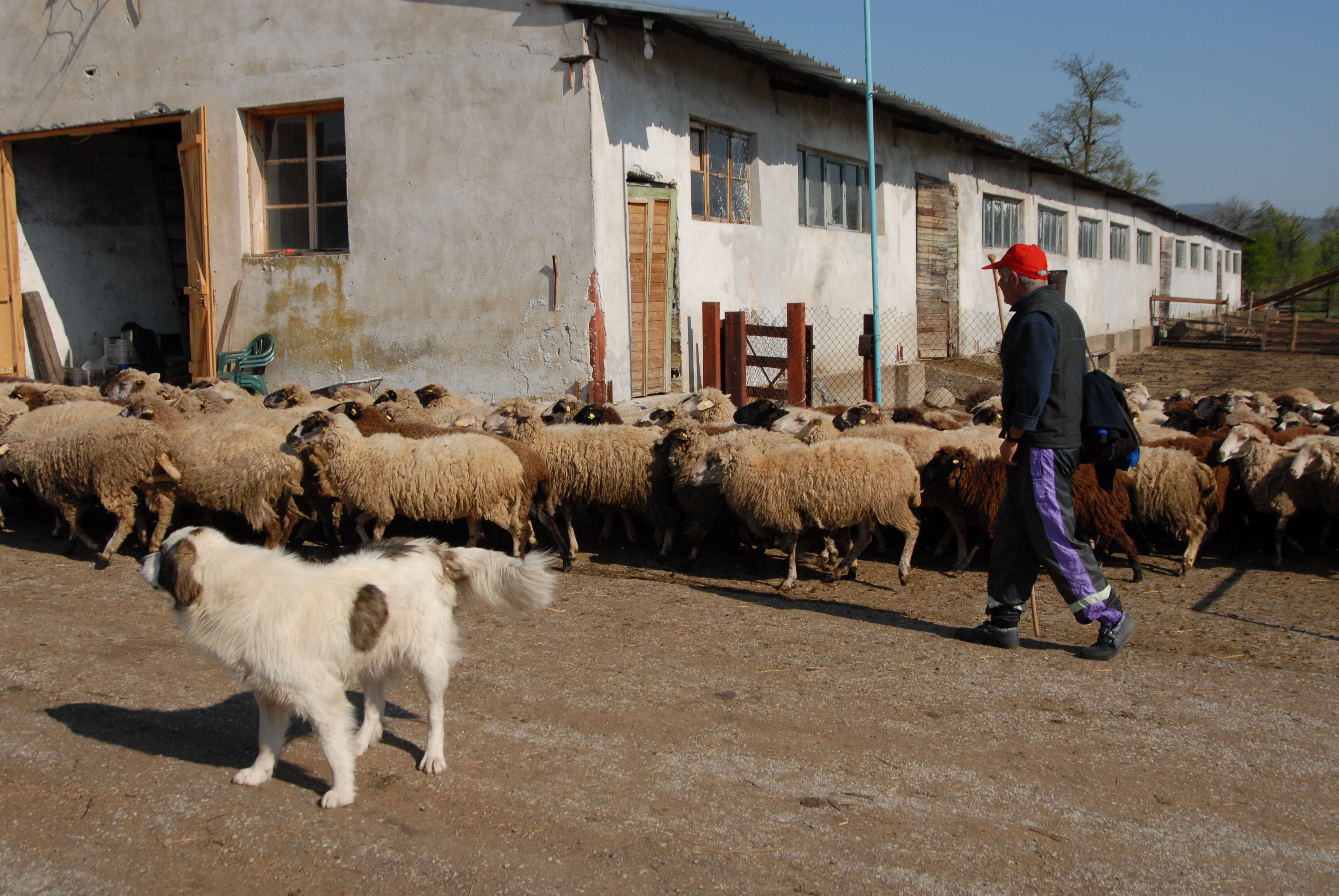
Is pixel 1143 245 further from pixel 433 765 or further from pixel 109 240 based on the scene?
pixel 433 765

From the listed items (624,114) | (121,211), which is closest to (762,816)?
(624,114)

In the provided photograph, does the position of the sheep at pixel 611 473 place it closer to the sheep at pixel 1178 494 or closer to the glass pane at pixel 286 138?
the sheep at pixel 1178 494

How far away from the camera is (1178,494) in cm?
754

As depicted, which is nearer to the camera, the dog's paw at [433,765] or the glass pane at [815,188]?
the dog's paw at [433,765]

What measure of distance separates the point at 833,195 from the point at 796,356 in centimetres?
552

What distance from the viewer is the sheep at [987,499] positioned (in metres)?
7.03

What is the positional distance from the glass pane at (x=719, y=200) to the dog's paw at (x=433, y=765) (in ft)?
35.8

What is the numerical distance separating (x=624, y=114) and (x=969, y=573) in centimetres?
677

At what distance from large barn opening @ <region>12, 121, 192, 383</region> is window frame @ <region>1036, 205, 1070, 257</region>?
62.3 feet

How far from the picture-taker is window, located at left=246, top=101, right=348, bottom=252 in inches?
500

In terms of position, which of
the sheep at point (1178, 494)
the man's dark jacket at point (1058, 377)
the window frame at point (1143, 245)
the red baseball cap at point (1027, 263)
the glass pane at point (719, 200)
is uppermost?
the window frame at point (1143, 245)

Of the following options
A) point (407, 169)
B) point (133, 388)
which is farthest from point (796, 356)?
point (133, 388)

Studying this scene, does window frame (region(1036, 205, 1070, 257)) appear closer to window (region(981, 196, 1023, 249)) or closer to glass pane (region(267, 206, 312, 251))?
window (region(981, 196, 1023, 249))

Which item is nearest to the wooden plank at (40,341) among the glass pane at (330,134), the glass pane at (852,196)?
the glass pane at (330,134)
